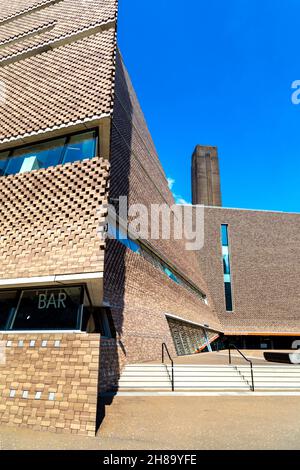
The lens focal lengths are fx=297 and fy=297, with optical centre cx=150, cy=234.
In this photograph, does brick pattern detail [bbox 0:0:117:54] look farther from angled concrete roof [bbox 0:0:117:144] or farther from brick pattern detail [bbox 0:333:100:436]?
brick pattern detail [bbox 0:333:100:436]

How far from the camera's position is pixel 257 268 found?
39.2m

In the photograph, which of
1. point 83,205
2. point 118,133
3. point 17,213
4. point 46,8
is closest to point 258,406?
point 83,205

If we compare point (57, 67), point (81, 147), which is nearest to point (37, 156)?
point (81, 147)

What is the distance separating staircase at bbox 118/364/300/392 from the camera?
8.47 m

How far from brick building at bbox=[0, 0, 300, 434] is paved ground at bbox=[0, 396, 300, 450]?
53cm

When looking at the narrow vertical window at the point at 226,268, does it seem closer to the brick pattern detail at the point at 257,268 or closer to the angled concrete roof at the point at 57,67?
the brick pattern detail at the point at 257,268

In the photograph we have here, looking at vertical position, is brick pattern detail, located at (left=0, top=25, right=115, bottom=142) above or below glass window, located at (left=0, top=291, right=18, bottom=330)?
above

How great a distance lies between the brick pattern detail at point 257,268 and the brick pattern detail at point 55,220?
32.5 meters

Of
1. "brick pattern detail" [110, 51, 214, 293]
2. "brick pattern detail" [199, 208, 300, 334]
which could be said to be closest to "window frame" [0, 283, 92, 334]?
"brick pattern detail" [110, 51, 214, 293]

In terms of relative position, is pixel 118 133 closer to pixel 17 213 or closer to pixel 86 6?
pixel 86 6

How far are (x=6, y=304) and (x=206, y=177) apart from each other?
7859cm

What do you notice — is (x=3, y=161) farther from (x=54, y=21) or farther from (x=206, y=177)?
(x=206, y=177)

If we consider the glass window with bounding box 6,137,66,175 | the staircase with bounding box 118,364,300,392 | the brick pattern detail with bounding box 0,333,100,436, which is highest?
the glass window with bounding box 6,137,66,175

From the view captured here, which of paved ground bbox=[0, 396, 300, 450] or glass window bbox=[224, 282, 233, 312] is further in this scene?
glass window bbox=[224, 282, 233, 312]
